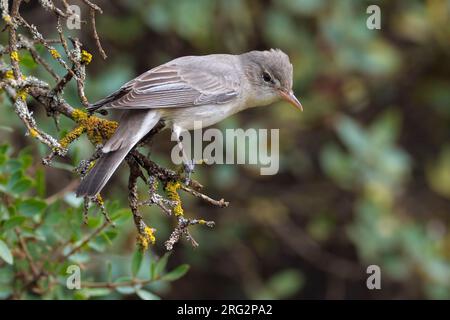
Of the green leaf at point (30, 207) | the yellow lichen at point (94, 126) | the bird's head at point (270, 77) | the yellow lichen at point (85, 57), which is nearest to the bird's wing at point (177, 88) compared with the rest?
the yellow lichen at point (94, 126)

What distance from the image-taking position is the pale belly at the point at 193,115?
4.07 metres

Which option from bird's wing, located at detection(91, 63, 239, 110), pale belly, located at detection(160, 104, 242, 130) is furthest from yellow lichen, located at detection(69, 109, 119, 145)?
pale belly, located at detection(160, 104, 242, 130)

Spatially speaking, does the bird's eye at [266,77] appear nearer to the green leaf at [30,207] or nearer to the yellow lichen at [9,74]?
the green leaf at [30,207]

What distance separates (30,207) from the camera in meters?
3.35

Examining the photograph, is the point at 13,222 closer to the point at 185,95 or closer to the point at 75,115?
the point at 75,115

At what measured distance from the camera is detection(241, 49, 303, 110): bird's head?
483 cm

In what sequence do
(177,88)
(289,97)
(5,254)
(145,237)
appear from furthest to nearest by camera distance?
(289,97), (177,88), (5,254), (145,237)

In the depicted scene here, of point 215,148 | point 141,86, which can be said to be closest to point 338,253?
point 215,148

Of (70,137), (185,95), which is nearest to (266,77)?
(185,95)

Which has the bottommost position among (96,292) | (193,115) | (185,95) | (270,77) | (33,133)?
(96,292)

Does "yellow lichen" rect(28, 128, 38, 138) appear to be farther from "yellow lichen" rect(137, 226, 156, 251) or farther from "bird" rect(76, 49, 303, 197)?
"yellow lichen" rect(137, 226, 156, 251)

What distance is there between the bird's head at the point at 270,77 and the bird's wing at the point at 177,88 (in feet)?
0.78

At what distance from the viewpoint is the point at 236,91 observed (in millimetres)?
4594

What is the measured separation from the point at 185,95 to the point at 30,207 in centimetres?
125
